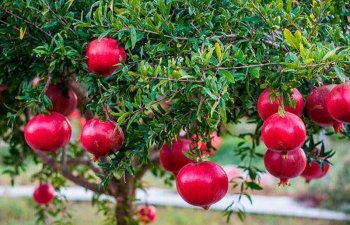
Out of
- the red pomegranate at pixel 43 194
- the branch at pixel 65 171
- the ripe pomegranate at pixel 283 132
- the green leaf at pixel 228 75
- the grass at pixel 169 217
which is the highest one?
the green leaf at pixel 228 75

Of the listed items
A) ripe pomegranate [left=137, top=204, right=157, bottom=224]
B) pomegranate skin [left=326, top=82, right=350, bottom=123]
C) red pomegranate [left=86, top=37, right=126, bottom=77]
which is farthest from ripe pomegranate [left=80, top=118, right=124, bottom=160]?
ripe pomegranate [left=137, top=204, right=157, bottom=224]

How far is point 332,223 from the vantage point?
19.8 feet

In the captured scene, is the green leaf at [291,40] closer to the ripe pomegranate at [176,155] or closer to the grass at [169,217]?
the ripe pomegranate at [176,155]

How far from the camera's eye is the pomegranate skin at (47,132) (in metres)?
1.55

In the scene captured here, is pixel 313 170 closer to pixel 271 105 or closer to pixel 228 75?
pixel 271 105

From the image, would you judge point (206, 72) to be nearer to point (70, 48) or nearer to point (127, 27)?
point (127, 27)

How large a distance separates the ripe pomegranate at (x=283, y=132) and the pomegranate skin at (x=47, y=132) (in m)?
0.53

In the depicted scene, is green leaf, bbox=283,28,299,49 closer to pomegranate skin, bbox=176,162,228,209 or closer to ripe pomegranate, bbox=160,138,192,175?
pomegranate skin, bbox=176,162,228,209

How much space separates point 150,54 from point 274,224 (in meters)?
4.80

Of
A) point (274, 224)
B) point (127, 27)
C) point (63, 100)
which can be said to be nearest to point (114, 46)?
point (127, 27)

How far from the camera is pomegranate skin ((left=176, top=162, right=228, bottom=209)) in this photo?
4.70ft

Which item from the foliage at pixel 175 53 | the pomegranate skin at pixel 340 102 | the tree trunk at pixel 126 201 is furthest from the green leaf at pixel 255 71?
the tree trunk at pixel 126 201

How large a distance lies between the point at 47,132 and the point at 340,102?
2.34ft

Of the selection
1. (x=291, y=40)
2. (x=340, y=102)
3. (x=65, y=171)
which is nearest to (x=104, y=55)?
(x=291, y=40)
